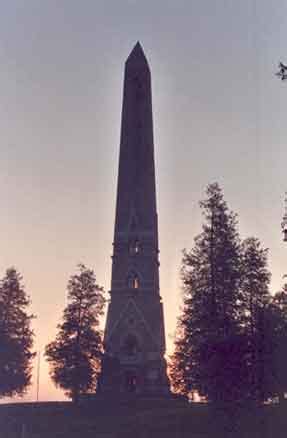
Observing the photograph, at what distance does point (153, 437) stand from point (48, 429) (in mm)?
8342

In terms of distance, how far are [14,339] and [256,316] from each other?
2184 cm

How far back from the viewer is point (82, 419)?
46844 mm

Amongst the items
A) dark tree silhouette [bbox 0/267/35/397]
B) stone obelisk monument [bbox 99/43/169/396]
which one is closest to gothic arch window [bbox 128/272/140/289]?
stone obelisk monument [bbox 99/43/169/396]

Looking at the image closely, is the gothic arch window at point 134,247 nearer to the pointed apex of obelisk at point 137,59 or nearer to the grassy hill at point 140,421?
the pointed apex of obelisk at point 137,59

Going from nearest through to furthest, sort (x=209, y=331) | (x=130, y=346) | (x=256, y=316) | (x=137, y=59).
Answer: (x=209, y=331) < (x=256, y=316) < (x=130, y=346) < (x=137, y=59)

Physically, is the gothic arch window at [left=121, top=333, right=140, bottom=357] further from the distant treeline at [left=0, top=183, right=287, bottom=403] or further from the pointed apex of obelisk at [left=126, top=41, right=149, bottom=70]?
the pointed apex of obelisk at [left=126, top=41, right=149, bottom=70]

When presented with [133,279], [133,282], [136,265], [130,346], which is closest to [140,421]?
[130,346]

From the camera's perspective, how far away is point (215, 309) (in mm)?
38688

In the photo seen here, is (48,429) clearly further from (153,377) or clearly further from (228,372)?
(153,377)

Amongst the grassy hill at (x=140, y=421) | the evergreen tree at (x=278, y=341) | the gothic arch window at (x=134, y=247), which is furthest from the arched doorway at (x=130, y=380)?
the evergreen tree at (x=278, y=341)

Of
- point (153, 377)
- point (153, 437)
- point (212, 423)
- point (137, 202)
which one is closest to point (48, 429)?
point (153, 437)

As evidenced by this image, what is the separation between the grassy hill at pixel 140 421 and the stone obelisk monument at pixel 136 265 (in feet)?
39.3

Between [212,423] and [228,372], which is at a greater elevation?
[228,372]

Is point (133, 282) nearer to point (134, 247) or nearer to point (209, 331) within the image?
point (134, 247)
